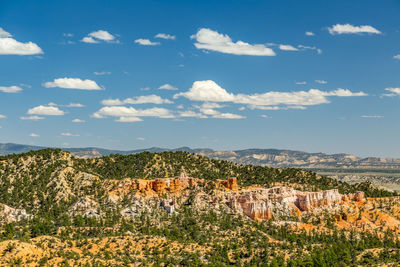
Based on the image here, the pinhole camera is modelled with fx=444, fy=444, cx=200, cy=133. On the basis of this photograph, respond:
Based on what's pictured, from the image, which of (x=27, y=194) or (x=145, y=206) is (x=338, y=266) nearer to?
(x=145, y=206)

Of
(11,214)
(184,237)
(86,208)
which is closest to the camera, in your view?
(184,237)

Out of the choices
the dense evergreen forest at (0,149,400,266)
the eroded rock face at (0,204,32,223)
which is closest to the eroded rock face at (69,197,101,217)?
the dense evergreen forest at (0,149,400,266)

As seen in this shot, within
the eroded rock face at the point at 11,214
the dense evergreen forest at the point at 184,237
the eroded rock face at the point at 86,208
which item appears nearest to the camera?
the dense evergreen forest at the point at 184,237

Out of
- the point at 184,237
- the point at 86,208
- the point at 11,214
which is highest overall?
the point at 86,208

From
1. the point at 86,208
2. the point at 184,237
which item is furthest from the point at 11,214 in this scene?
the point at 184,237

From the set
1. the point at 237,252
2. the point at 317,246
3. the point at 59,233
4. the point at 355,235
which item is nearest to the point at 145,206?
the point at 59,233

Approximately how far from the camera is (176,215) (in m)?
190

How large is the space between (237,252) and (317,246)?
3282 cm

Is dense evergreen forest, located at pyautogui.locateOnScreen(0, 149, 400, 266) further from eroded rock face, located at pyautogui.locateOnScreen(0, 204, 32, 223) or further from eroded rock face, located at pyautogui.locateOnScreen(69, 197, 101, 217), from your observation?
eroded rock face, located at pyautogui.locateOnScreen(0, 204, 32, 223)

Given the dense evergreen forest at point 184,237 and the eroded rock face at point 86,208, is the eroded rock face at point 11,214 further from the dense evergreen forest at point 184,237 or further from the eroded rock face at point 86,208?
the eroded rock face at point 86,208

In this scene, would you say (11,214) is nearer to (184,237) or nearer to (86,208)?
(86,208)

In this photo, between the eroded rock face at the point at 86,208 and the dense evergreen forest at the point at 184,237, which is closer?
the dense evergreen forest at the point at 184,237

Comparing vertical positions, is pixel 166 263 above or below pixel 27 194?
below

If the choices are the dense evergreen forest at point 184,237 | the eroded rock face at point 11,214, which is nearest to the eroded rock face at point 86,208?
the dense evergreen forest at point 184,237
